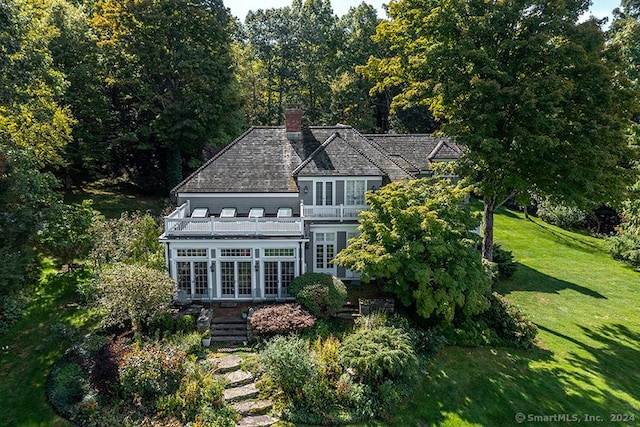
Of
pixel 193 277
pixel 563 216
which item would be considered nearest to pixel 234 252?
pixel 193 277

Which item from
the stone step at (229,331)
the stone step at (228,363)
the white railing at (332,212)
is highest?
the white railing at (332,212)

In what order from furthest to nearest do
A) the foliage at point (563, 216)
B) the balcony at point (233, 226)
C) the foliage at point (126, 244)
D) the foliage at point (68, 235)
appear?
the foliage at point (563, 216) → the foliage at point (68, 235) → the foliage at point (126, 244) → the balcony at point (233, 226)

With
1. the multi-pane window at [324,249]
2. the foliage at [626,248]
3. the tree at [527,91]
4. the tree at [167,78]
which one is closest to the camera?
the tree at [527,91]

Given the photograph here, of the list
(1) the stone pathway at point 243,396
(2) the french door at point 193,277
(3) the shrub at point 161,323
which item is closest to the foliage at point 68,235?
(2) the french door at point 193,277

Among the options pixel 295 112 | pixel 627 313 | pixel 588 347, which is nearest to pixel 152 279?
pixel 295 112

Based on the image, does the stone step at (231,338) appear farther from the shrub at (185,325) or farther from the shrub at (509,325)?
the shrub at (509,325)

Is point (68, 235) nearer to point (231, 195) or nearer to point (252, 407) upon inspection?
point (231, 195)

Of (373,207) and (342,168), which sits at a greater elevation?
(342,168)

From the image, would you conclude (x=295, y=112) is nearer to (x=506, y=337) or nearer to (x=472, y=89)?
(x=472, y=89)
